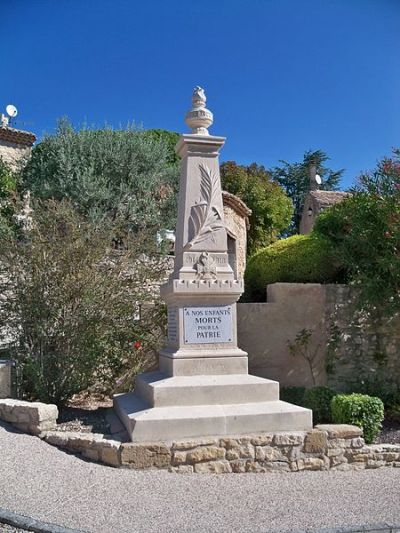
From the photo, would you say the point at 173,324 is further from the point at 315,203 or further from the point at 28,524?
the point at 315,203

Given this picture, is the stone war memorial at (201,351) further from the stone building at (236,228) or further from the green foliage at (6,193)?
the stone building at (236,228)

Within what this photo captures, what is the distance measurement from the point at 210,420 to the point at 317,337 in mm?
3905

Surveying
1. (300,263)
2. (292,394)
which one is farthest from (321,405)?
(300,263)

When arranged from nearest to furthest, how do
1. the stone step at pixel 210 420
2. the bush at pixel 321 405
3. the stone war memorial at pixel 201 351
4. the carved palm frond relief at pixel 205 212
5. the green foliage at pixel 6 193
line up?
the stone step at pixel 210 420 → the stone war memorial at pixel 201 351 → the carved palm frond relief at pixel 205 212 → the bush at pixel 321 405 → the green foliage at pixel 6 193

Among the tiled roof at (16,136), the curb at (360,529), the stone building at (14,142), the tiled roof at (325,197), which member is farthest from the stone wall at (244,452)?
the tiled roof at (16,136)

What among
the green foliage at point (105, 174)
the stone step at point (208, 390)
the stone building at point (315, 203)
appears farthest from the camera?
the stone building at point (315, 203)

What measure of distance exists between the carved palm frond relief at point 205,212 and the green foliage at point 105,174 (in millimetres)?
7167

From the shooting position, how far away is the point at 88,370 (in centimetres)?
684

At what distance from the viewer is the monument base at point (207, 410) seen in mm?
4797

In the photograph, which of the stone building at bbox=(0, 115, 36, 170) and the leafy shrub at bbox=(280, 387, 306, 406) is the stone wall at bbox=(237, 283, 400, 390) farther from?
the stone building at bbox=(0, 115, 36, 170)

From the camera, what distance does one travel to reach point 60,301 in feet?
21.8

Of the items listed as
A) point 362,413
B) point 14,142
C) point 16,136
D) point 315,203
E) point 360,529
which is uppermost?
point 16,136

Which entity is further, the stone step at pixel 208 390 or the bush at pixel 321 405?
the bush at pixel 321 405

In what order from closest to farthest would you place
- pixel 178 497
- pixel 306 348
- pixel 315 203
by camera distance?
pixel 178 497 → pixel 306 348 → pixel 315 203
